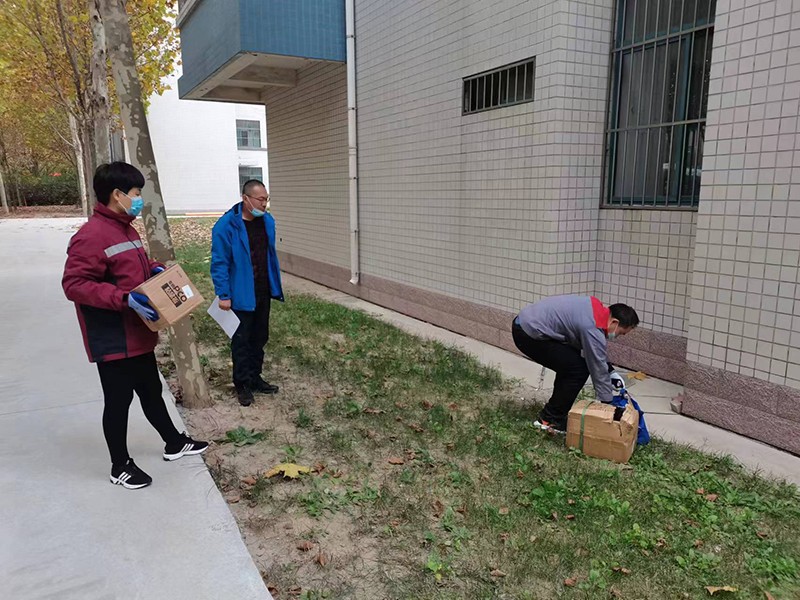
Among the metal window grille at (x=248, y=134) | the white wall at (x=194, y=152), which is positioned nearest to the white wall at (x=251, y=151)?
the metal window grille at (x=248, y=134)

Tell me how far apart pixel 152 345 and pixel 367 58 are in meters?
6.79

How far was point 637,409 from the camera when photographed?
411 cm

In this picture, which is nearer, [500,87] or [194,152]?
[500,87]

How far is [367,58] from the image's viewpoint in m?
8.98

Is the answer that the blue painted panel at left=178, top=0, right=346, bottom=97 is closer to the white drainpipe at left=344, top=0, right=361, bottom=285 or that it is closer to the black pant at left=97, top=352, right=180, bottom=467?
the white drainpipe at left=344, top=0, right=361, bottom=285

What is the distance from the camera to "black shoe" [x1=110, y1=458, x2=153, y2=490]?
3441mm

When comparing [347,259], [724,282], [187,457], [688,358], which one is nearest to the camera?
[187,457]

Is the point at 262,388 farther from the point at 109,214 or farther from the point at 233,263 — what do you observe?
the point at 109,214

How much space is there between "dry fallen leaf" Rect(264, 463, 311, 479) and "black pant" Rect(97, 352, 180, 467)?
32.2 inches

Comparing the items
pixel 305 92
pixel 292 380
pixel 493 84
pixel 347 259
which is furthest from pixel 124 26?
pixel 305 92

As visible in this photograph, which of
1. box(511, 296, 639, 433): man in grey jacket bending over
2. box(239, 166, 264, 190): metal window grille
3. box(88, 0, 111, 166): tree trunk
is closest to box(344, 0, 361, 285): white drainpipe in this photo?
box(88, 0, 111, 166): tree trunk

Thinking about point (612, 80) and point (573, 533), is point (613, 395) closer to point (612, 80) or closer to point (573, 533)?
point (573, 533)

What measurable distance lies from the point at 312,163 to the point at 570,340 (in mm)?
8056

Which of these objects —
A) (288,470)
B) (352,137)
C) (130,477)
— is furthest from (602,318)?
(352,137)
